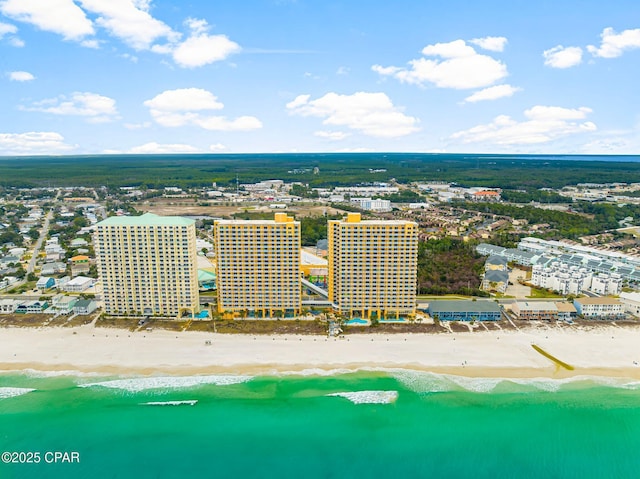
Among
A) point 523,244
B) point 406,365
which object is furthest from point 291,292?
point 523,244

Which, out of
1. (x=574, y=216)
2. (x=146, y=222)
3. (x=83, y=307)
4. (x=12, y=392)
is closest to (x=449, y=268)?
(x=146, y=222)

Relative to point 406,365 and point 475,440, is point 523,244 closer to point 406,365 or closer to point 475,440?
point 406,365

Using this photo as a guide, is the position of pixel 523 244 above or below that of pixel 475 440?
above

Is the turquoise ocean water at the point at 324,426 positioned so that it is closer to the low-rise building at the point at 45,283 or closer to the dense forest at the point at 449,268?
the dense forest at the point at 449,268

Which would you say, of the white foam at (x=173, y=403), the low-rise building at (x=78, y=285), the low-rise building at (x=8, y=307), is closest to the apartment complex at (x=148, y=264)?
the low-rise building at (x=78, y=285)

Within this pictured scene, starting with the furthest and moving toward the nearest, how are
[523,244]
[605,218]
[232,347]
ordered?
[605,218] → [523,244] → [232,347]

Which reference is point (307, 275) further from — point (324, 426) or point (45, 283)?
point (45, 283)
